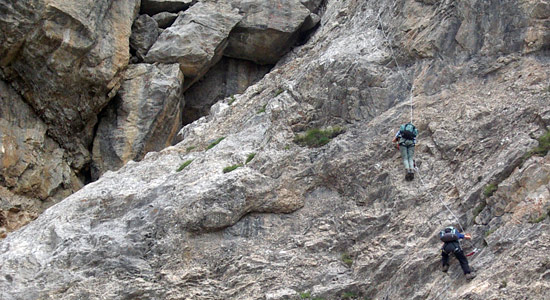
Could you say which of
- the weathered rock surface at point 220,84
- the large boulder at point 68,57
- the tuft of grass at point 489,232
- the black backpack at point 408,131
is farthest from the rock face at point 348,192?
the weathered rock surface at point 220,84

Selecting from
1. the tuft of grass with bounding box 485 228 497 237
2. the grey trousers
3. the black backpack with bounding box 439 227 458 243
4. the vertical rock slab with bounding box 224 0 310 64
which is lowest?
the tuft of grass with bounding box 485 228 497 237

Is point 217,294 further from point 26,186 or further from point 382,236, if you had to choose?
point 26,186

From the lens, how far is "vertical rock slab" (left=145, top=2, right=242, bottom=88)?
108ft

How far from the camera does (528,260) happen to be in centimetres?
1209

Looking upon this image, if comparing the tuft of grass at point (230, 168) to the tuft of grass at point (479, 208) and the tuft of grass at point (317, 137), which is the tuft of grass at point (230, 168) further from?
the tuft of grass at point (479, 208)

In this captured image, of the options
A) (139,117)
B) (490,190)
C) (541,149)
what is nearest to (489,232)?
(490,190)

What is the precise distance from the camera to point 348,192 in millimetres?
17609

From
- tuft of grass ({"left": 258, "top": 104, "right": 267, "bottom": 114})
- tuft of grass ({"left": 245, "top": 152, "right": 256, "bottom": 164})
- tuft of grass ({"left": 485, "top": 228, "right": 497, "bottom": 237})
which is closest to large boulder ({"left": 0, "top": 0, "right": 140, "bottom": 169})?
tuft of grass ({"left": 258, "top": 104, "right": 267, "bottom": 114})

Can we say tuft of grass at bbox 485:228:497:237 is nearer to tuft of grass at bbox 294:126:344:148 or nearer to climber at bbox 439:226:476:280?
climber at bbox 439:226:476:280

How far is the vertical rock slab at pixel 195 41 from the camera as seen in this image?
108 feet

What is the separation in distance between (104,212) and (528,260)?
491 inches

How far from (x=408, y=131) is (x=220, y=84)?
20111 mm

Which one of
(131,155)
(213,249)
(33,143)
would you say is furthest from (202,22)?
(213,249)

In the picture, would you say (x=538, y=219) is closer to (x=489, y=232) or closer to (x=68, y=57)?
(x=489, y=232)
